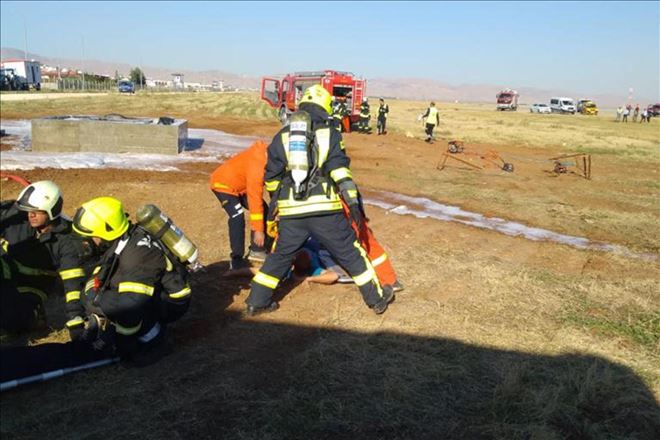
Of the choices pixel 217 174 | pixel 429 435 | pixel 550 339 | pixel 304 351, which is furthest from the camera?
pixel 217 174

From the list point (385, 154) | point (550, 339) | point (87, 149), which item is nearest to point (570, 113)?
point (385, 154)

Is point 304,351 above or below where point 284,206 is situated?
below

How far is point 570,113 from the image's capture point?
57.7 m

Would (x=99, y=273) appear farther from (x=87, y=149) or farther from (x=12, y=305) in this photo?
(x=87, y=149)

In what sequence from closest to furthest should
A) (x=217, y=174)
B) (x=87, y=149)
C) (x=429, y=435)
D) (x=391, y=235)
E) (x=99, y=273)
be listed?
(x=429, y=435) < (x=99, y=273) < (x=217, y=174) < (x=391, y=235) < (x=87, y=149)

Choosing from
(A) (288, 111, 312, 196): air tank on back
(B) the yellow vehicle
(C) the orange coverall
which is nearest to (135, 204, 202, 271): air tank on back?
(A) (288, 111, 312, 196): air tank on back

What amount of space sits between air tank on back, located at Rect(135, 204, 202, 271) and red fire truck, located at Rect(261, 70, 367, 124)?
18613mm

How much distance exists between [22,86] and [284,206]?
56773 millimetres

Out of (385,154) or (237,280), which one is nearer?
(237,280)

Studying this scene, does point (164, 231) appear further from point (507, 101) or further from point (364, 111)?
point (507, 101)

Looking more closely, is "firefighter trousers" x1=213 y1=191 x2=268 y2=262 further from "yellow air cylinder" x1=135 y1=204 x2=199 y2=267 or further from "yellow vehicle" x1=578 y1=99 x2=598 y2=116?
"yellow vehicle" x1=578 y1=99 x2=598 y2=116

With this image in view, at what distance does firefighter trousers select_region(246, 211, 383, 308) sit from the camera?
4.33 meters

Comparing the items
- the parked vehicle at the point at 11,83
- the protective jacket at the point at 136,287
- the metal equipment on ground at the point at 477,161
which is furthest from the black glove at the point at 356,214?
the parked vehicle at the point at 11,83

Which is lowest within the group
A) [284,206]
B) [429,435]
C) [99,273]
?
[429,435]
